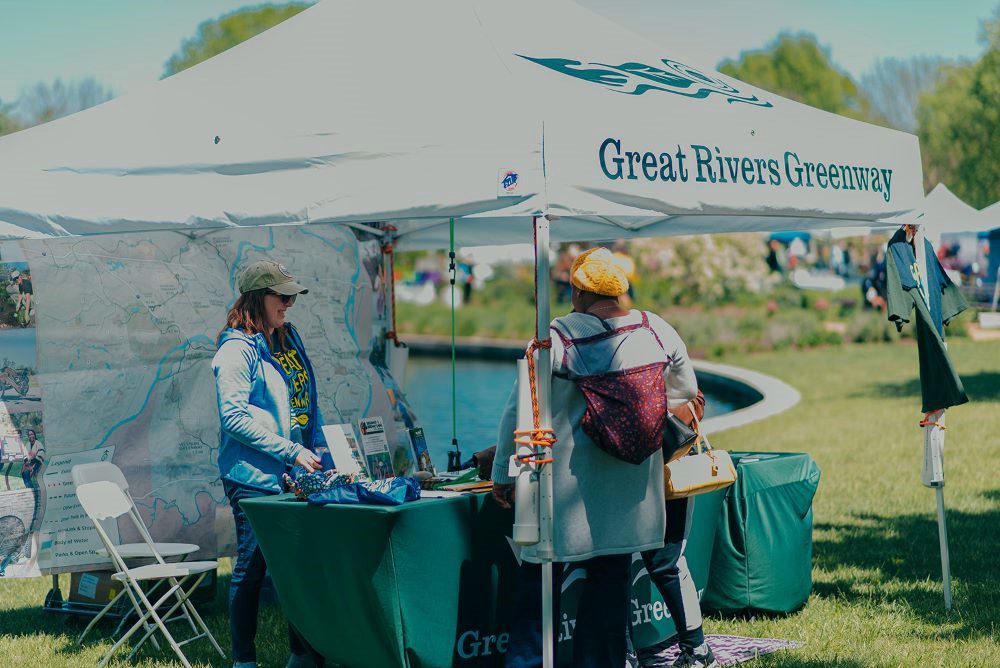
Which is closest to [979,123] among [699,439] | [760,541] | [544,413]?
[760,541]

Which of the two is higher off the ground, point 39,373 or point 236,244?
point 236,244

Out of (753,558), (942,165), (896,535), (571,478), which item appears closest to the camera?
(571,478)

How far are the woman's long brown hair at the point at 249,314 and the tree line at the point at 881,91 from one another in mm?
7367

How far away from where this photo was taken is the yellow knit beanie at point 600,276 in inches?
165

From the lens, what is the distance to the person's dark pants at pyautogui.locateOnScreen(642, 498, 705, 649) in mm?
4711

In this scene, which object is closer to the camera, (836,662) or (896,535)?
(836,662)

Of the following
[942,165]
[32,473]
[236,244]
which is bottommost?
[32,473]

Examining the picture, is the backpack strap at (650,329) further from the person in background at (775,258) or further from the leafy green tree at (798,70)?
the leafy green tree at (798,70)

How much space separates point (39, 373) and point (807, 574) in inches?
157

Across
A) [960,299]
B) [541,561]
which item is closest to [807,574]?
[960,299]

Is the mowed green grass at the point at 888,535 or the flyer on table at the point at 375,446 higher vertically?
the flyer on table at the point at 375,446

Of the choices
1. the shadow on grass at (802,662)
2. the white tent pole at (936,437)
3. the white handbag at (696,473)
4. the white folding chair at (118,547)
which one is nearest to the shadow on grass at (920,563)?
the white tent pole at (936,437)

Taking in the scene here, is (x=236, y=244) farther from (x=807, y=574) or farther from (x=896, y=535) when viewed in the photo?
(x=896, y=535)

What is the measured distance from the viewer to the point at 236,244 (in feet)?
22.0
